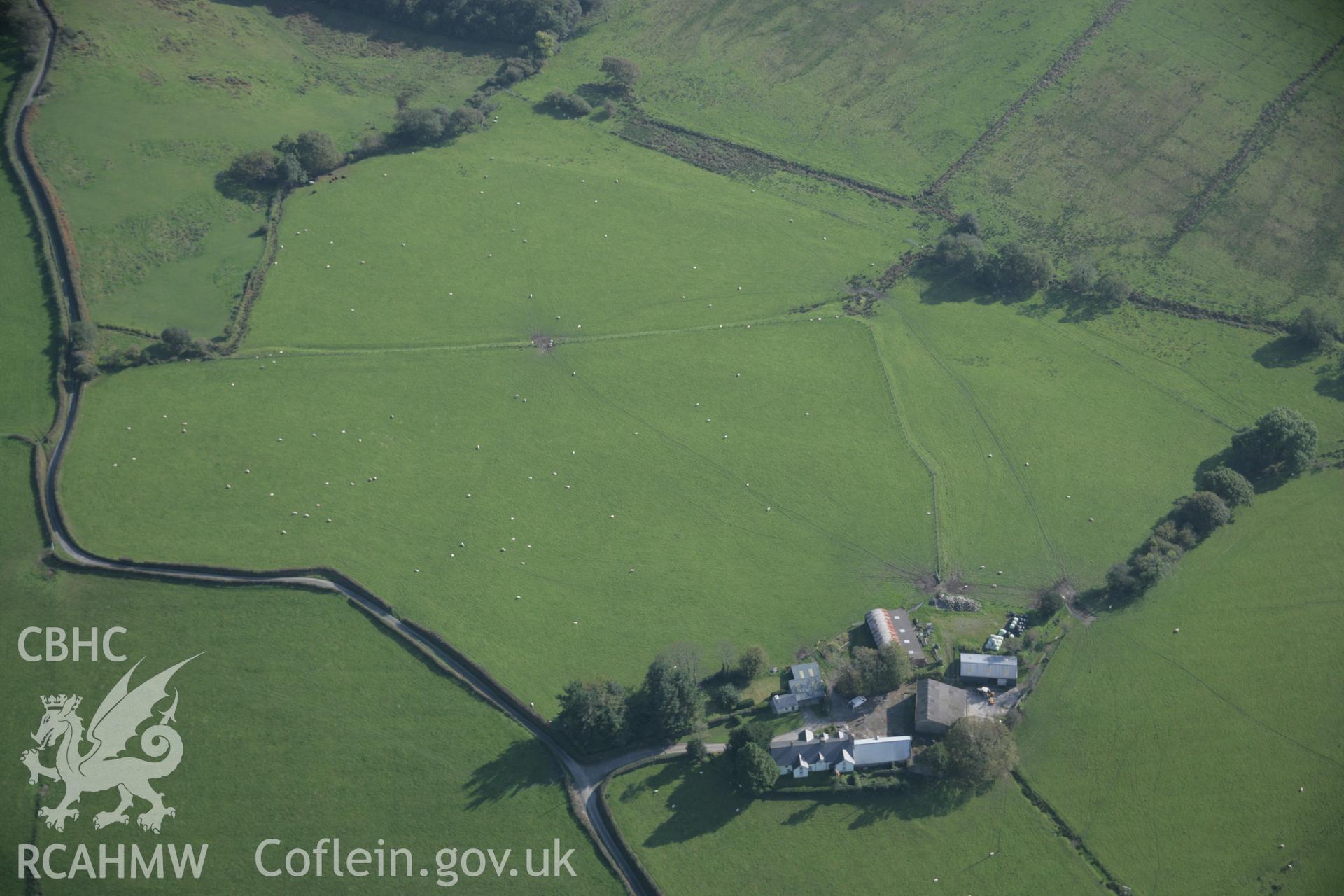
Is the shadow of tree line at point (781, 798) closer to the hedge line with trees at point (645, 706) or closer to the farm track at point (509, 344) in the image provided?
the hedge line with trees at point (645, 706)

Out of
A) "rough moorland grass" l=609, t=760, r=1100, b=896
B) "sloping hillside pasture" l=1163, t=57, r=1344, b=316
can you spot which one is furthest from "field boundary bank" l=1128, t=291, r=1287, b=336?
"rough moorland grass" l=609, t=760, r=1100, b=896

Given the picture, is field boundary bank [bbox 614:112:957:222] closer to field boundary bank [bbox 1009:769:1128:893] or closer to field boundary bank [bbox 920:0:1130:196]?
field boundary bank [bbox 920:0:1130:196]

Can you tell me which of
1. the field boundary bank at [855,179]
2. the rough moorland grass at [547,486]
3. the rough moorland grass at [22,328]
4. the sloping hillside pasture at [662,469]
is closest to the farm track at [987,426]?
the sloping hillside pasture at [662,469]

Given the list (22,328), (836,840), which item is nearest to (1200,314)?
(836,840)

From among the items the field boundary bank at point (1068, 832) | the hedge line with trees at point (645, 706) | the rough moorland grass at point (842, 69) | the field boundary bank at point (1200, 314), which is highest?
the rough moorland grass at point (842, 69)

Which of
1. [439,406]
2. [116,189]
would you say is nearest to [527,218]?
[439,406]

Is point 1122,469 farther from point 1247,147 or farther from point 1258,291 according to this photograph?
point 1247,147

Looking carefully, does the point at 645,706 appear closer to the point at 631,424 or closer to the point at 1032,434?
the point at 631,424
